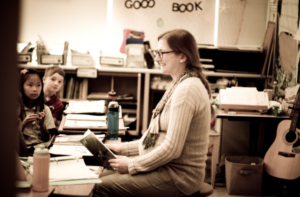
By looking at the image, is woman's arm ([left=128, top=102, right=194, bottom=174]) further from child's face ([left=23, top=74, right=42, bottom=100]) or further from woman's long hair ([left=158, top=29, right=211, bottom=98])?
child's face ([left=23, top=74, right=42, bottom=100])

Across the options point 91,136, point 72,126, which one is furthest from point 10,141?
point 72,126

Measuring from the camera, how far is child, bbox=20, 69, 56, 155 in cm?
208

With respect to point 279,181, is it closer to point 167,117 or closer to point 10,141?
point 167,117

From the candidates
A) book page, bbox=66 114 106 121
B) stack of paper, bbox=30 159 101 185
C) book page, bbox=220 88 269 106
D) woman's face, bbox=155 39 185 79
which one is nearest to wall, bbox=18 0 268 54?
book page, bbox=220 88 269 106

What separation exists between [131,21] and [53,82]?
6.80 ft

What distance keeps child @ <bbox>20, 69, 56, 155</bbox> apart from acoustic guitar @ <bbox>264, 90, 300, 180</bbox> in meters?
1.90

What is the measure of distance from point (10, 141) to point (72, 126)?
1.64 meters

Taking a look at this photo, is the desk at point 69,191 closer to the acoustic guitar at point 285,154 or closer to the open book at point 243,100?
the acoustic guitar at point 285,154

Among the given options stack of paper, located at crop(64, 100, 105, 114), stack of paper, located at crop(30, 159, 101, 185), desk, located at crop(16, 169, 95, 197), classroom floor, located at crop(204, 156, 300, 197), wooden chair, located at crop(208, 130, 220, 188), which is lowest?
classroom floor, located at crop(204, 156, 300, 197)

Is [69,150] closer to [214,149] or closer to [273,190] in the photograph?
[214,149]

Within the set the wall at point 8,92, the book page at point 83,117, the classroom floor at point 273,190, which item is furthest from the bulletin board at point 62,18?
the wall at point 8,92

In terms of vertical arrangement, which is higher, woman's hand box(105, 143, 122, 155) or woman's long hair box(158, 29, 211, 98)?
woman's long hair box(158, 29, 211, 98)

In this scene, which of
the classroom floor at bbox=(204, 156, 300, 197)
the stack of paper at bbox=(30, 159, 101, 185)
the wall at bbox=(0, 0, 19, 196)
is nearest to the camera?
the wall at bbox=(0, 0, 19, 196)

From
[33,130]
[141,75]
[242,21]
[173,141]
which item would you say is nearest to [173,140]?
[173,141]
